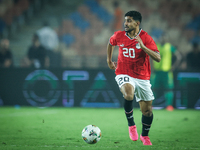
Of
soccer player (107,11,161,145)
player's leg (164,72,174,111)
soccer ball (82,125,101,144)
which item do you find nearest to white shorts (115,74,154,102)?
soccer player (107,11,161,145)

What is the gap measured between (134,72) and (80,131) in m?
1.76

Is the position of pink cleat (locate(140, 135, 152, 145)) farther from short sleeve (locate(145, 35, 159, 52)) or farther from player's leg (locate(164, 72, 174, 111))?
player's leg (locate(164, 72, 174, 111))

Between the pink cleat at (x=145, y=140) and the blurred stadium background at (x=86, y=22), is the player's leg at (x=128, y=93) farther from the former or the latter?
the blurred stadium background at (x=86, y=22)

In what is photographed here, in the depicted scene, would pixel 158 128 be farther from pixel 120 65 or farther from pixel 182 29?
pixel 182 29

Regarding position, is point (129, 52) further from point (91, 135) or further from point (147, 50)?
point (91, 135)

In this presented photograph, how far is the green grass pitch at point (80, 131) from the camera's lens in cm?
464

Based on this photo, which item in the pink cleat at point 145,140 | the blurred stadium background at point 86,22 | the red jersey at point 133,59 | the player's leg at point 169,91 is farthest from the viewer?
the blurred stadium background at point 86,22

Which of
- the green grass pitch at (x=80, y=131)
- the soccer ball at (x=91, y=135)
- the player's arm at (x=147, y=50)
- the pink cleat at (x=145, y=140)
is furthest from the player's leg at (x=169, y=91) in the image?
the soccer ball at (x=91, y=135)

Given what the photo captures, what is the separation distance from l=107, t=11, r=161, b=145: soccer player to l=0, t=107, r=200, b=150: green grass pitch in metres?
0.37

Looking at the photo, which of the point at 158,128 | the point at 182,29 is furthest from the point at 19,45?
the point at 158,128

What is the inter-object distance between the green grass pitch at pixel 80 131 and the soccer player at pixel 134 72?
37cm

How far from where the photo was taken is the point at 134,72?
16.8 feet

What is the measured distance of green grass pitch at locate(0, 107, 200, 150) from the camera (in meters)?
4.64

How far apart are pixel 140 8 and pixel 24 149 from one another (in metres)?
15.4
